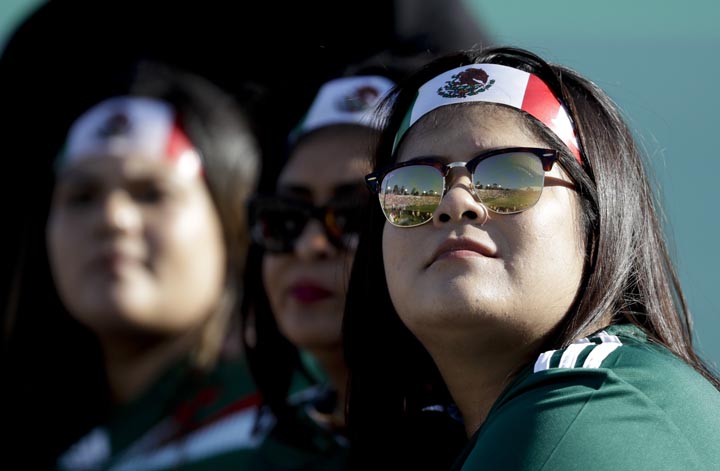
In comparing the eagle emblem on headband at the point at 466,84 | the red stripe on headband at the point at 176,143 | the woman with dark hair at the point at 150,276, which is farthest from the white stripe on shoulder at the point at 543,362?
the red stripe on headband at the point at 176,143

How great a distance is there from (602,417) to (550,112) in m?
0.65

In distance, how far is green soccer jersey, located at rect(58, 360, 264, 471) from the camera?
402cm

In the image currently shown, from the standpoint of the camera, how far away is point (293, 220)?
3.33 metres

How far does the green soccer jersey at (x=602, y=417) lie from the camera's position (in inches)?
73.6

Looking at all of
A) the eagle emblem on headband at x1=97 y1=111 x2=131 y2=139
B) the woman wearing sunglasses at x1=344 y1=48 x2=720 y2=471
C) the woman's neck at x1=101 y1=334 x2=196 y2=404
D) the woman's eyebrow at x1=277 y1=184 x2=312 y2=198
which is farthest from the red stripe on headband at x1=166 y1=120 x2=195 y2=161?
the woman wearing sunglasses at x1=344 y1=48 x2=720 y2=471

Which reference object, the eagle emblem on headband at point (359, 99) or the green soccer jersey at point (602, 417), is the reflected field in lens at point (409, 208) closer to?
the green soccer jersey at point (602, 417)

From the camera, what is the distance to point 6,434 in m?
4.63

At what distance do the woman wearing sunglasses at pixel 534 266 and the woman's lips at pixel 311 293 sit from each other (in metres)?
0.83

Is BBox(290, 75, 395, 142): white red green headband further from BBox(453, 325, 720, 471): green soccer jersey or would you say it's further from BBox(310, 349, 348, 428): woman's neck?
BBox(453, 325, 720, 471): green soccer jersey

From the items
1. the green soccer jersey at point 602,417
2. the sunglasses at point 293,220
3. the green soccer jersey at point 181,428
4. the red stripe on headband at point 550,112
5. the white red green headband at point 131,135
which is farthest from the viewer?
the white red green headband at point 131,135

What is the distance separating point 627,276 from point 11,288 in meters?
3.15

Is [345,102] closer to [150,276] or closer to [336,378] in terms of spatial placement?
[336,378]

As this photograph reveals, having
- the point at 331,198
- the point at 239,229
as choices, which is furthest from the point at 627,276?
the point at 239,229

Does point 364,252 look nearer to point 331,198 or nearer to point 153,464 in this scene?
point 331,198
